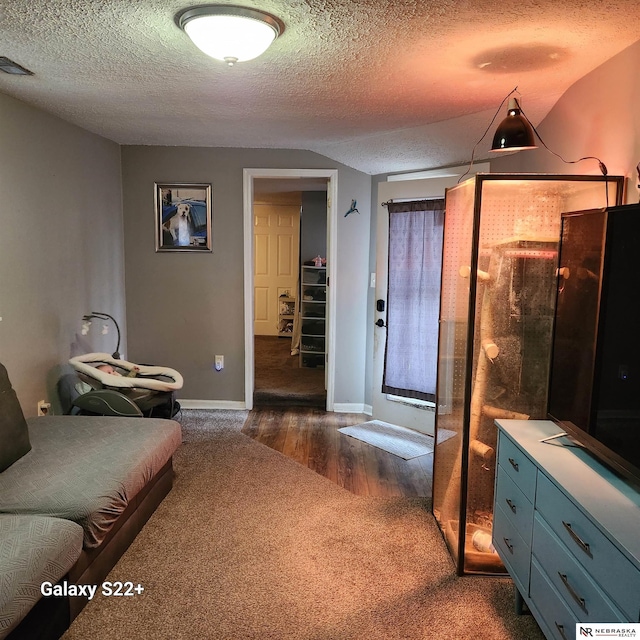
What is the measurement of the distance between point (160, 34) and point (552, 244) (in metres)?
1.84

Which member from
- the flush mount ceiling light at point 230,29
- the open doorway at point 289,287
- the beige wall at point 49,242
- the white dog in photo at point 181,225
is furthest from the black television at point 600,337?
the white dog in photo at point 181,225

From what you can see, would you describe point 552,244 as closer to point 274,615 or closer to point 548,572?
point 548,572

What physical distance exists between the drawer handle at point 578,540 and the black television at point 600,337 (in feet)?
0.77

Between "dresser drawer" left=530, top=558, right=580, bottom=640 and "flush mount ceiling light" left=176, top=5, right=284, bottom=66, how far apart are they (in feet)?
6.99

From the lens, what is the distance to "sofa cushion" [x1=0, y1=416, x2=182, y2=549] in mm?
2037

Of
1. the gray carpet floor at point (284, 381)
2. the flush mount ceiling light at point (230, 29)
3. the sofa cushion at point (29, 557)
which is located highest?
the flush mount ceiling light at point (230, 29)

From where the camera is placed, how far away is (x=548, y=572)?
1.72 m

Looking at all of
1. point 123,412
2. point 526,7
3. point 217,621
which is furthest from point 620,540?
point 123,412

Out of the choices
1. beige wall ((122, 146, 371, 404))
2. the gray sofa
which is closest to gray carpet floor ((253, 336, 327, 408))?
beige wall ((122, 146, 371, 404))

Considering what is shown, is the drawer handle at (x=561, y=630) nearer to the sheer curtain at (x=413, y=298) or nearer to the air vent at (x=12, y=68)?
the sheer curtain at (x=413, y=298)

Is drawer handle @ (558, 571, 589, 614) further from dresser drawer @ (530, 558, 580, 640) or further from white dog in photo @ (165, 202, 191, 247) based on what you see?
white dog in photo @ (165, 202, 191, 247)

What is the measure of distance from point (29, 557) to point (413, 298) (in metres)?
3.04

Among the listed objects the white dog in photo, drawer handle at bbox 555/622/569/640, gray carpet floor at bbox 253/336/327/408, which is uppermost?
the white dog in photo

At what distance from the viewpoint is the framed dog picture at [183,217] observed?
445 cm
